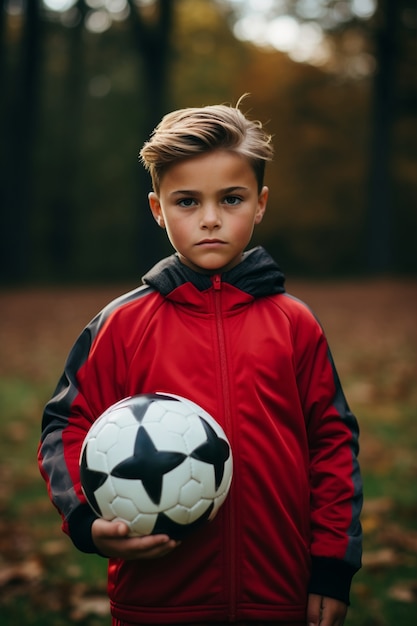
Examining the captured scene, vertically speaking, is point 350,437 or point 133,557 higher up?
point 350,437

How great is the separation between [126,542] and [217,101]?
27956 millimetres

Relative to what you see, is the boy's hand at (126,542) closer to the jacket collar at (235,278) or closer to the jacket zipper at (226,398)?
the jacket zipper at (226,398)

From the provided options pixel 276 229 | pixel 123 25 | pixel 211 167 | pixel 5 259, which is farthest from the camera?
pixel 276 229

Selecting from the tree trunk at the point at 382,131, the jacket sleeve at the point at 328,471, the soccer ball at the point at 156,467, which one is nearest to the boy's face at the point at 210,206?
the jacket sleeve at the point at 328,471

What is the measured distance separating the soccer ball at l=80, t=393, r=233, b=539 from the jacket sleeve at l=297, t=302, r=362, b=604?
0.37 m

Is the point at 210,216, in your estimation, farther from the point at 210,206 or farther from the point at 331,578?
the point at 331,578

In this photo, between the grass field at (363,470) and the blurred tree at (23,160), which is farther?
the blurred tree at (23,160)

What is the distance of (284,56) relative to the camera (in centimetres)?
2852

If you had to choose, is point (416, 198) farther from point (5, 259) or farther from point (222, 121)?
point (222, 121)

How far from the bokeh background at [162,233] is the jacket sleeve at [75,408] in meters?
1.82

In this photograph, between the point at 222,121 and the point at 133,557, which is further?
the point at 222,121

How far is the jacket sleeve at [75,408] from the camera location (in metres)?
2.26

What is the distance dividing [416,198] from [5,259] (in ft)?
55.4

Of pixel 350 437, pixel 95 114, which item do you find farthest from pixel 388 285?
pixel 95 114
